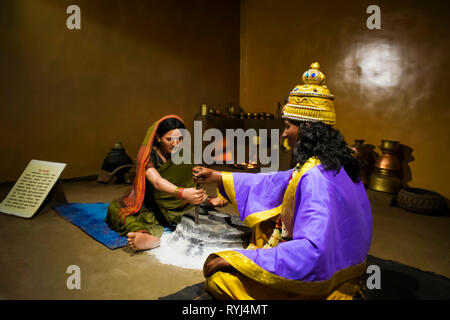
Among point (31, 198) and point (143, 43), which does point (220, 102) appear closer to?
point (143, 43)

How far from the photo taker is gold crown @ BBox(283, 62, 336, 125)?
1909mm

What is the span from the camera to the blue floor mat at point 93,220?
3088 millimetres

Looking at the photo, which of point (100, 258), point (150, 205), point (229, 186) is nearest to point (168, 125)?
point (150, 205)

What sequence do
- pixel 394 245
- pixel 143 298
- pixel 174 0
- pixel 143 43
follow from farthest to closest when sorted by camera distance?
pixel 174 0 < pixel 143 43 < pixel 394 245 < pixel 143 298

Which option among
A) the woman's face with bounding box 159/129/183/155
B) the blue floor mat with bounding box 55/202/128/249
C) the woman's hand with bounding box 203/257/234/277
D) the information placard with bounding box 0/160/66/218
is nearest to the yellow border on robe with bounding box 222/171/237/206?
the woman's hand with bounding box 203/257/234/277

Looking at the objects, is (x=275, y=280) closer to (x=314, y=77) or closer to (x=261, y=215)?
(x=261, y=215)

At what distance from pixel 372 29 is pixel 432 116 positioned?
1922 mm

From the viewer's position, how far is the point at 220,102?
8281 millimetres

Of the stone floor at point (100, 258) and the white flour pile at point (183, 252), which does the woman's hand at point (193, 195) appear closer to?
the white flour pile at point (183, 252)

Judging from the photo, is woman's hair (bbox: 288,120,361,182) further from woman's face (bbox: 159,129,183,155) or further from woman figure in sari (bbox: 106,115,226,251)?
woman's face (bbox: 159,129,183,155)

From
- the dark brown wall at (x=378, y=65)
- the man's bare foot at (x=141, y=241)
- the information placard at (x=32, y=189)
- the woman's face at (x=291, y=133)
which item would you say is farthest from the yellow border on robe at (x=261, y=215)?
the dark brown wall at (x=378, y=65)

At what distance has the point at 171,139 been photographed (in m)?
3.16

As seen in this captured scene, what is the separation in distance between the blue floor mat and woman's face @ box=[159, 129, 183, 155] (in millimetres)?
1027

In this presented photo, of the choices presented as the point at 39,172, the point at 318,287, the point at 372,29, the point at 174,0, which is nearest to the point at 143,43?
the point at 174,0
